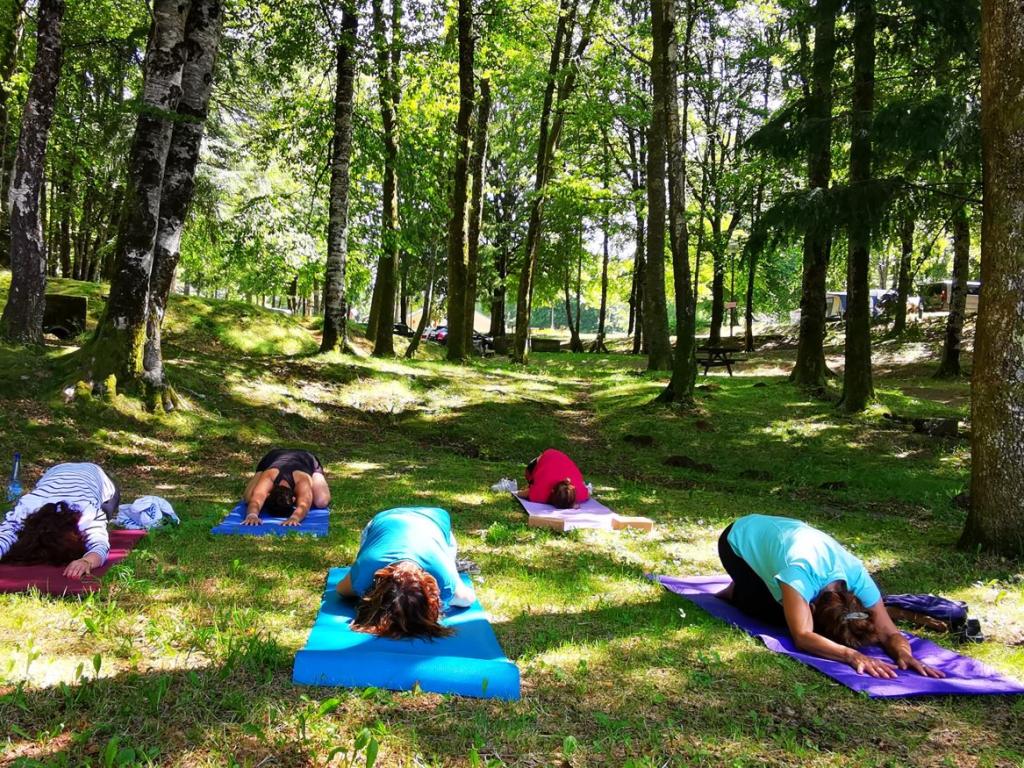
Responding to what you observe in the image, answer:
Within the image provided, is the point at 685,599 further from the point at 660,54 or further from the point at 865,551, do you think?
the point at 660,54

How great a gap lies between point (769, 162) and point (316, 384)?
1417 cm

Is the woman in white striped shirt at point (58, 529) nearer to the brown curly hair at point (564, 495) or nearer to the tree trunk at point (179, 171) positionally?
the brown curly hair at point (564, 495)

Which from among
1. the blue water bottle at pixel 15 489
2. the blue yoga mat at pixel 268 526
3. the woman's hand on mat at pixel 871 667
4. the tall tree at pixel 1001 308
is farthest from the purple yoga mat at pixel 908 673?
the blue water bottle at pixel 15 489

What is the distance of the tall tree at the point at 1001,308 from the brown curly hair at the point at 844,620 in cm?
275

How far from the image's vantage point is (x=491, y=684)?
136 inches

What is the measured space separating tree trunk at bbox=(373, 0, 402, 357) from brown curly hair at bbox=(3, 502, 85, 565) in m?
10.8

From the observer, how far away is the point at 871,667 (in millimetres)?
3838

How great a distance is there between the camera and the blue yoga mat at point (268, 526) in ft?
19.8

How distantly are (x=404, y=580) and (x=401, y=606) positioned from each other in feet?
0.49

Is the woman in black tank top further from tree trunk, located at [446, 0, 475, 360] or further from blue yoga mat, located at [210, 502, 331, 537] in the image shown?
tree trunk, located at [446, 0, 475, 360]

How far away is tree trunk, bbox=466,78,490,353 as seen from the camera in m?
20.0

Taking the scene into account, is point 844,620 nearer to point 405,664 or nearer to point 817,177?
point 405,664

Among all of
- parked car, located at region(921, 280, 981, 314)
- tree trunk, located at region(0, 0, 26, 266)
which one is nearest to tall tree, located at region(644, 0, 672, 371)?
tree trunk, located at region(0, 0, 26, 266)

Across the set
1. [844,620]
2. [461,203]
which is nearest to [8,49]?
[461,203]
